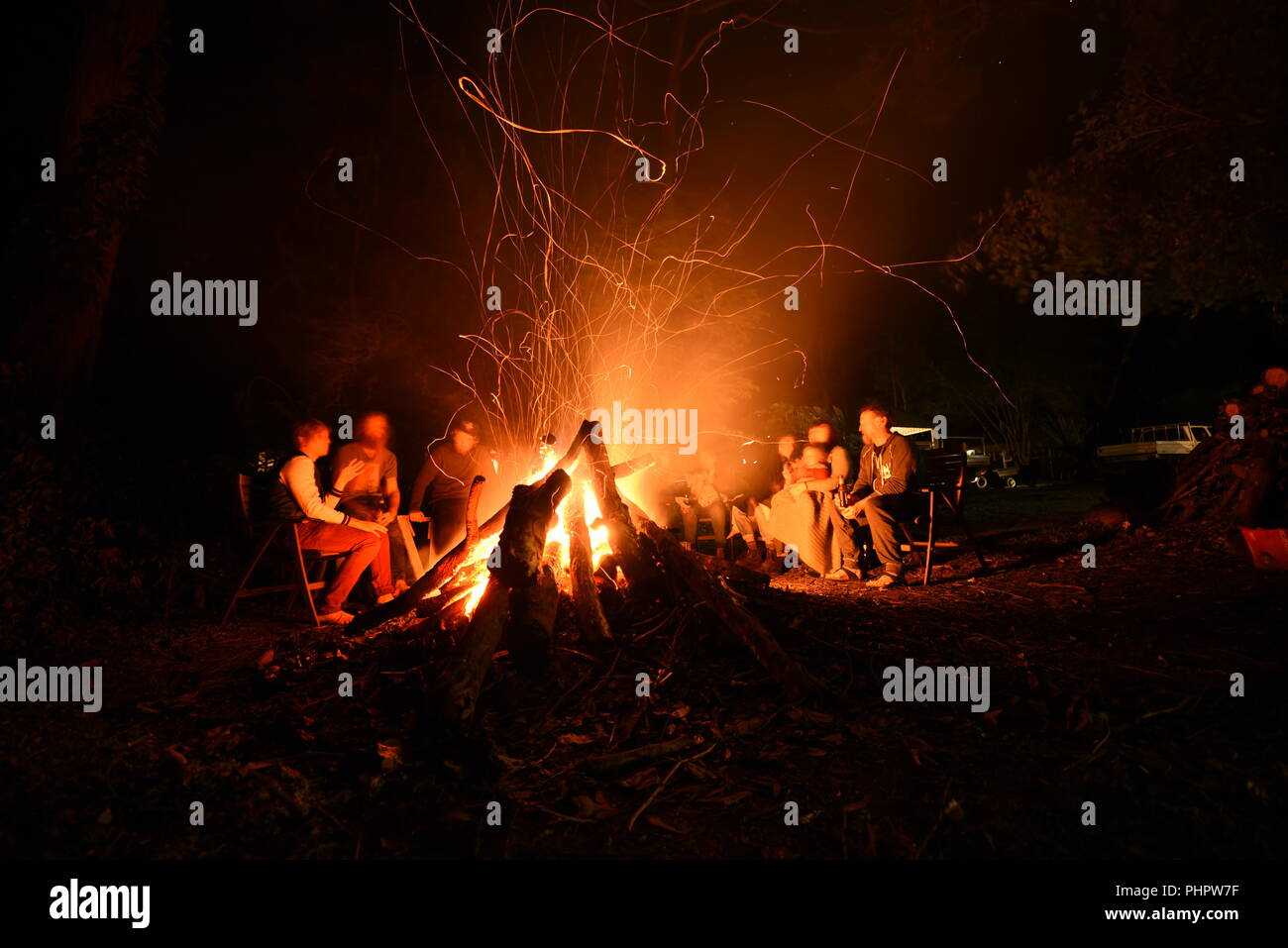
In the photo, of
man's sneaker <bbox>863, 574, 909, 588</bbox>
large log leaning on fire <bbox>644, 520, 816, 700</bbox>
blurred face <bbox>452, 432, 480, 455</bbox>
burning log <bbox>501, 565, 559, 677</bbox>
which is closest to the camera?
large log leaning on fire <bbox>644, 520, 816, 700</bbox>

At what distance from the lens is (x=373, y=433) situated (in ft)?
23.7

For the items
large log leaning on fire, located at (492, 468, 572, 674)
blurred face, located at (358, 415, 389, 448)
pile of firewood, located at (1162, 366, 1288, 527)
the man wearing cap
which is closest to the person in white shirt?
blurred face, located at (358, 415, 389, 448)

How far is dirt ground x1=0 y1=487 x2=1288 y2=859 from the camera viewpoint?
9.34 ft

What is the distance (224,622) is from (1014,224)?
1109 cm

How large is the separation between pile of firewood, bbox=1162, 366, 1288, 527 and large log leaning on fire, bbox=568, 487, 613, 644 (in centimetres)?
748

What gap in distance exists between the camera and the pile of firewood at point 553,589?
4.26 metres

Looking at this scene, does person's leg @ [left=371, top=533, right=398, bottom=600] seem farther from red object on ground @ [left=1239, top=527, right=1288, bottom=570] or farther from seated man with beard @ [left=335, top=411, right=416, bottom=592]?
red object on ground @ [left=1239, top=527, right=1288, bottom=570]

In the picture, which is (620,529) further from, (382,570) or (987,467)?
(987,467)

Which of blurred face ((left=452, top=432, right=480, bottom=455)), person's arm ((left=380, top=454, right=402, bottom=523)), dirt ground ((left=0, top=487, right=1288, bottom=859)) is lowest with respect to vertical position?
dirt ground ((left=0, top=487, right=1288, bottom=859))

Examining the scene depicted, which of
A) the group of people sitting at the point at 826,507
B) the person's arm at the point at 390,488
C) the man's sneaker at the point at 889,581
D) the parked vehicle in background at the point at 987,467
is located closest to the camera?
the person's arm at the point at 390,488

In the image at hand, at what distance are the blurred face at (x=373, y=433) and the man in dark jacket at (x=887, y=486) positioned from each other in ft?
16.8

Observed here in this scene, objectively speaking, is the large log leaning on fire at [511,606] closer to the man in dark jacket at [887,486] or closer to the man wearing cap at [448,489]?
the man wearing cap at [448,489]

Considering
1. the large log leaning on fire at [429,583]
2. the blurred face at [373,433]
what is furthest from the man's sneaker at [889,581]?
the blurred face at [373,433]

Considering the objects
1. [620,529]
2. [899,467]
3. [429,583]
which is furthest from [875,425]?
[429,583]
